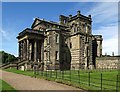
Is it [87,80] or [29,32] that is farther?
[29,32]

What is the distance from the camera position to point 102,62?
69562mm

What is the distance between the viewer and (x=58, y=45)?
209 ft

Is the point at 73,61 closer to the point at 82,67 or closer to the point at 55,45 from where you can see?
the point at 82,67

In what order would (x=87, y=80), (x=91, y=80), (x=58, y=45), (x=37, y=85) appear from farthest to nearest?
1. (x=58, y=45)
2. (x=91, y=80)
3. (x=87, y=80)
4. (x=37, y=85)

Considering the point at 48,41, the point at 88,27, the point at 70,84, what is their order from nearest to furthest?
the point at 70,84, the point at 48,41, the point at 88,27

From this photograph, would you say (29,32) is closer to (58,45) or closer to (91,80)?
(58,45)

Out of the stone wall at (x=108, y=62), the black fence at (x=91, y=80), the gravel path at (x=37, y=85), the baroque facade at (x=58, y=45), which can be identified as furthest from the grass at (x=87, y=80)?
the stone wall at (x=108, y=62)

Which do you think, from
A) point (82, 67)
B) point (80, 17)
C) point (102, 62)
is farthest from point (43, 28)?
point (102, 62)

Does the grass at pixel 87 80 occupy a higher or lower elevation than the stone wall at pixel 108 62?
lower

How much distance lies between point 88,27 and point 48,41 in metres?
18.6

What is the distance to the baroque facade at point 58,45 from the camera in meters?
A: 62.1

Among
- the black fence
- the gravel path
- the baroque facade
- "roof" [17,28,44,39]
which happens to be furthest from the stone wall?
the gravel path

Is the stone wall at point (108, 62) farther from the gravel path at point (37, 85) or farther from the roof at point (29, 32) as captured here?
the gravel path at point (37, 85)

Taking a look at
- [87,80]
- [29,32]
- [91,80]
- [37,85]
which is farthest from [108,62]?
[37,85]
